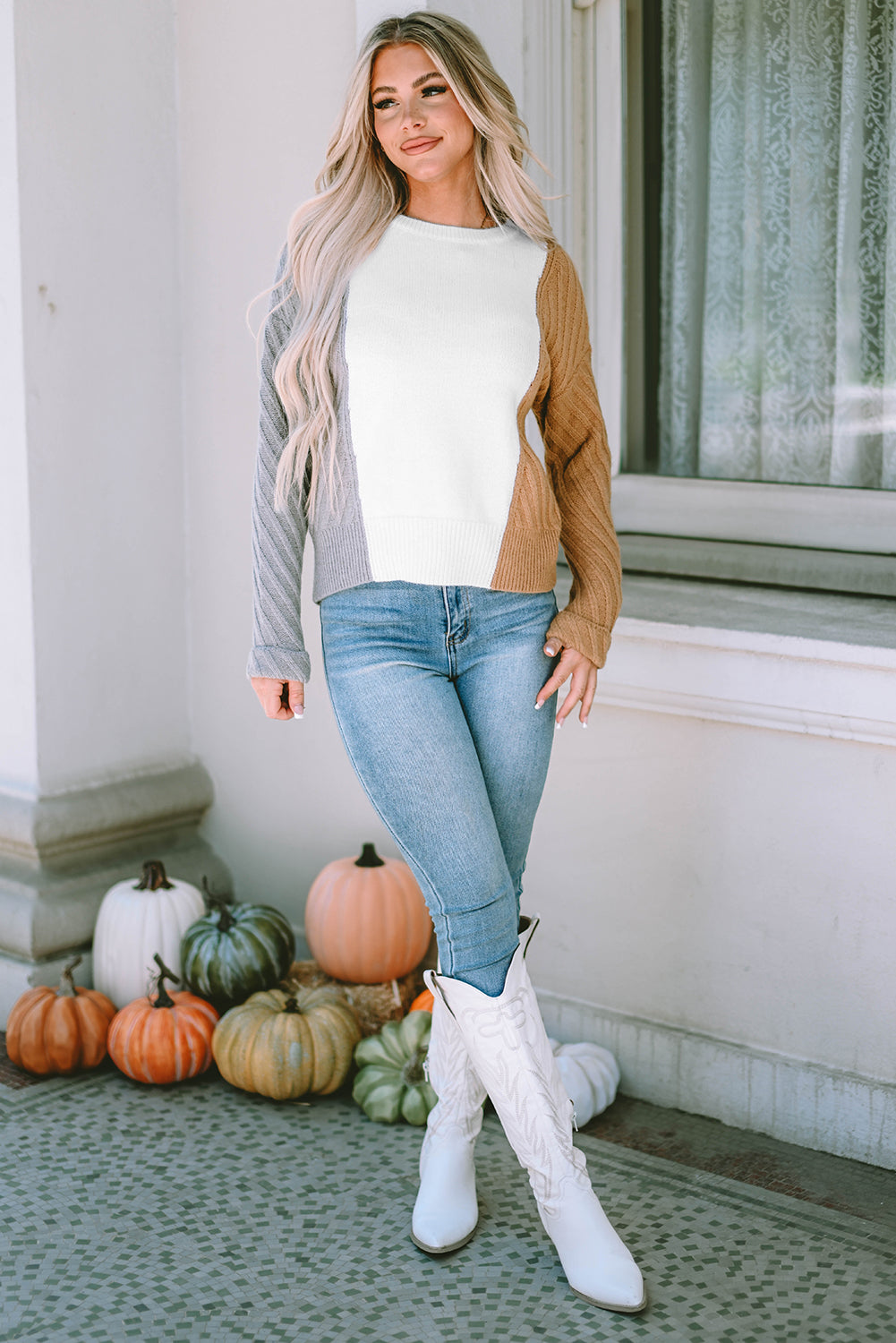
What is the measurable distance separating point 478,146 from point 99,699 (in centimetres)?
167

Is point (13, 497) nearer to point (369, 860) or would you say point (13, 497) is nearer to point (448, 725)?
point (369, 860)

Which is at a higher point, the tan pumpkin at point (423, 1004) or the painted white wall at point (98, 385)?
the painted white wall at point (98, 385)

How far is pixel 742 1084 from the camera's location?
2.60 meters

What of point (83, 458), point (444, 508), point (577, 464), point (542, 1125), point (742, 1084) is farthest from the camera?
point (83, 458)

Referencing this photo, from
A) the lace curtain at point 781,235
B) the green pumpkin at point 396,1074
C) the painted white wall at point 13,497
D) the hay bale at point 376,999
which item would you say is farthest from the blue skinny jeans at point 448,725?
the painted white wall at point 13,497

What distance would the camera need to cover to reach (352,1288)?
2084mm

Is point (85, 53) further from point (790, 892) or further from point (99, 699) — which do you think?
point (790, 892)

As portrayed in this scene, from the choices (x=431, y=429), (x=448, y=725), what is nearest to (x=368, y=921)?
(x=448, y=725)

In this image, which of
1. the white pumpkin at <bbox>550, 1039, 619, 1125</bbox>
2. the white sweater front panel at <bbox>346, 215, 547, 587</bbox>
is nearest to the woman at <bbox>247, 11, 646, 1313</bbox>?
the white sweater front panel at <bbox>346, 215, 547, 587</bbox>

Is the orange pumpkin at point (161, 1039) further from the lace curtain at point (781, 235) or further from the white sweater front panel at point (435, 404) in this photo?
the lace curtain at point (781, 235)

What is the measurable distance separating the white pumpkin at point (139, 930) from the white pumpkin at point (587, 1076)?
863 mm

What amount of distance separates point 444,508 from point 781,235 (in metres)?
1.30

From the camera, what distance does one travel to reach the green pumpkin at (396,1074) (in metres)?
2.60

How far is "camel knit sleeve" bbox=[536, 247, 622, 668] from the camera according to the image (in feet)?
6.63
